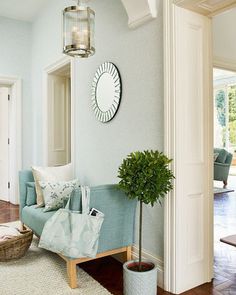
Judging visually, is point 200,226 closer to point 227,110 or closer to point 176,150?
point 176,150

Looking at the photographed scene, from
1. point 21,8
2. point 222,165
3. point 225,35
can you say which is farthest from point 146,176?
point 222,165

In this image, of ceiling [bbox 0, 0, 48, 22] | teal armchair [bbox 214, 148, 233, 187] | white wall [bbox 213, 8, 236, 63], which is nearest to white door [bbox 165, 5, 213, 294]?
white wall [bbox 213, 8, 236, 63]

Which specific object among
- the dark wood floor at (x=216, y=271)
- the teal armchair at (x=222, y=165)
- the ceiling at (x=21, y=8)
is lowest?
the dark wood floor at (x=216, y=271)

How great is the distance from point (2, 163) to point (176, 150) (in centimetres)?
453

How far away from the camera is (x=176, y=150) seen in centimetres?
230

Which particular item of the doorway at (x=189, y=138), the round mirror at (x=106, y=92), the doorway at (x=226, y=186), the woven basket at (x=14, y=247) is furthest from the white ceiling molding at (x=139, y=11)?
the woven basket at (x=14, y=247)

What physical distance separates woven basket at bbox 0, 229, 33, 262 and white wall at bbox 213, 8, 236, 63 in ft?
9.74

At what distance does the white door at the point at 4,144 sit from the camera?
222 inches

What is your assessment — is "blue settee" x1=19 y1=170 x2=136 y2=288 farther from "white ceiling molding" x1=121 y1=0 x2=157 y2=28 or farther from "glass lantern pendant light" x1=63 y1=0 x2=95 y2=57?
"white ceiling molding" x1=121 y1=0 x2=157 y2=28

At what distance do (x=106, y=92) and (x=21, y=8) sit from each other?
267 centimetres

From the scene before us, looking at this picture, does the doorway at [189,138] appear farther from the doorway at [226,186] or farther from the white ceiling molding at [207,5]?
the doorway at [226,186]

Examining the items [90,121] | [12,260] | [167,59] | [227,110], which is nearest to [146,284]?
[12,260]

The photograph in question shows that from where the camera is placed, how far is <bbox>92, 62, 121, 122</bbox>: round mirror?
9.89ft

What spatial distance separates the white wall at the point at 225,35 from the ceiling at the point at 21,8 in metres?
2.64
